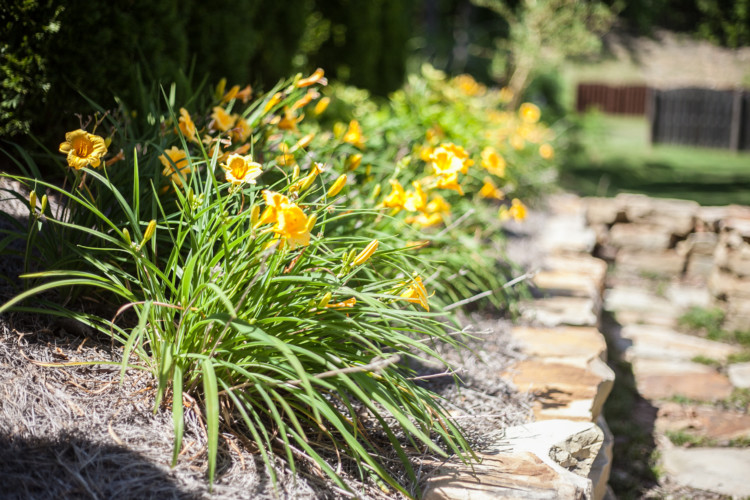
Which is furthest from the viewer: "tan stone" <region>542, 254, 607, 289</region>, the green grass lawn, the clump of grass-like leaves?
the green grass lawn

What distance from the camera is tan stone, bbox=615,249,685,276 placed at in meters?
5.83

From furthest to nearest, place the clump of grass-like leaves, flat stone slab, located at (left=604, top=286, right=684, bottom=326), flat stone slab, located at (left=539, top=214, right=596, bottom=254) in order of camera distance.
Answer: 1. flat stone slab, located at (left=539, top=214, right=596, bottom=254)
2. flat stone slab, located at (left=604, top=286, right=684, bottom=326)
3. the clump of grass-like leaves

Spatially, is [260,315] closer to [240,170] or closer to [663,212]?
[240,170]

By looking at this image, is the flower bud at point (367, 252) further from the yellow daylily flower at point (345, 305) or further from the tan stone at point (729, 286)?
the tan stone at point (729, 286)

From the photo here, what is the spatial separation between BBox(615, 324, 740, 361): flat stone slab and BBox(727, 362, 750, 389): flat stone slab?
156 millimetres

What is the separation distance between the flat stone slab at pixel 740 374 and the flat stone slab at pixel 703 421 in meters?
0.37

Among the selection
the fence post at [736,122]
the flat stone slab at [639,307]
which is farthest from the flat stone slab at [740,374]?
the fence post at [736,122]

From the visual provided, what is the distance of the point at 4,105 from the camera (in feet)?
8.18

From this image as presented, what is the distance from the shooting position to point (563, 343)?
2953 millimetres

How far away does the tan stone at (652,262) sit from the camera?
19.1ft

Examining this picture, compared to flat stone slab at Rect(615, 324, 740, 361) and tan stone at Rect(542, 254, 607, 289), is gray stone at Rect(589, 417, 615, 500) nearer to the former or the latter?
flat stone slab at Rect(615, 324, 740, 361)

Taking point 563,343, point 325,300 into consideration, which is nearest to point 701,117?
point 563,343

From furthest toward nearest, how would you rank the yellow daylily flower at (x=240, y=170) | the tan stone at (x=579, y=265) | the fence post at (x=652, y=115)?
the fence post at (x=652, y=115) → the tan stone at (x=579, y=265) → the yellow daylily flower at (x=240, y=170)

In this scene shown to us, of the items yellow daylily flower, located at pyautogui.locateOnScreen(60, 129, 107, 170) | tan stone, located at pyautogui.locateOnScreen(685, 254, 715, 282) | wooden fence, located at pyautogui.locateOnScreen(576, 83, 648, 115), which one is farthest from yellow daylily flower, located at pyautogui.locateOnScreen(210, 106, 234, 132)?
wooden fence, located at pyautogui.locateOnScreen(576, 83, 648, 115)
